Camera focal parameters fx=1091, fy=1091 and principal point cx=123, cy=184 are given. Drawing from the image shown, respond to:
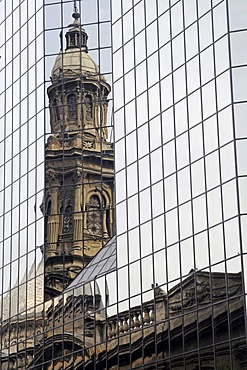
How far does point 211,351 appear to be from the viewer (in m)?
47.8

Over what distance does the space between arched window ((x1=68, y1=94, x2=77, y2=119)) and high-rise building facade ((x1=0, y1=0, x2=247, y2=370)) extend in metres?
0.13

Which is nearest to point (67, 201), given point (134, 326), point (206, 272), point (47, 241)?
point (47, 241)

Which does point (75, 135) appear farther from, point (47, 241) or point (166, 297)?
point (166, 297)

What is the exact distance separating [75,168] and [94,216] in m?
3.19

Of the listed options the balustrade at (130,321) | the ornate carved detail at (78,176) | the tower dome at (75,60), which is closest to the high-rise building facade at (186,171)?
the balustrade at (130,321)

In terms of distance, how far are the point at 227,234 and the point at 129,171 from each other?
10256mm

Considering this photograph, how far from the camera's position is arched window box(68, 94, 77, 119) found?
63.8 m

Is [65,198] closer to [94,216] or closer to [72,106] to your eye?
[94,216]

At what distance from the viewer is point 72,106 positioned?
6431 centimetres

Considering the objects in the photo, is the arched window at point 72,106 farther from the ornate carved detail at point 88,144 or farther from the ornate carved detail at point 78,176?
the ornate carved detail at point 78,176

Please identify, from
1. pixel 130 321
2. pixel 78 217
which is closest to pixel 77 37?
pixel 78 217

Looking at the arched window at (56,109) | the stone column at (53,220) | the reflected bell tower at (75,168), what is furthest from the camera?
the arched window at (56,109)

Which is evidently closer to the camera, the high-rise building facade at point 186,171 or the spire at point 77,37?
the high-rise building facade at point 186,171

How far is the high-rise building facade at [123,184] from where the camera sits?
49.1 m
